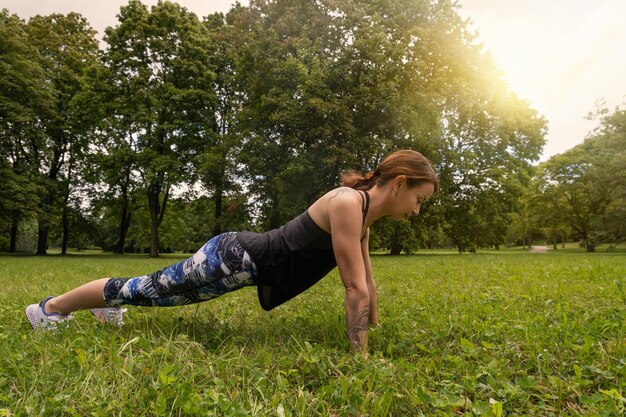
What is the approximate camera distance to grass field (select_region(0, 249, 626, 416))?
1978 millimetres

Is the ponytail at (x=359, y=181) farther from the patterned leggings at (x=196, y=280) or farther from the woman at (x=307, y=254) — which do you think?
the patterned leggings at (x=196, y=280)

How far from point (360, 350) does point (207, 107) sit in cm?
2692

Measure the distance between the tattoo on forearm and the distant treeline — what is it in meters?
17.8

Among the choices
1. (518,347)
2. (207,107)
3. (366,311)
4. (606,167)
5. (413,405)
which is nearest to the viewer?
(413,405)

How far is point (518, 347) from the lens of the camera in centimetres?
284

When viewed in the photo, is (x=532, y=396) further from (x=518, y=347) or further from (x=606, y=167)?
(x=606, y=167)

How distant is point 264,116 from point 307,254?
20.3 meters

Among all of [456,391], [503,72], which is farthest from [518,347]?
[503,72]

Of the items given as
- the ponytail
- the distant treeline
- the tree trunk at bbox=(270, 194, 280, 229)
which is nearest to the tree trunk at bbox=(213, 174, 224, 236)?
the distant treeline

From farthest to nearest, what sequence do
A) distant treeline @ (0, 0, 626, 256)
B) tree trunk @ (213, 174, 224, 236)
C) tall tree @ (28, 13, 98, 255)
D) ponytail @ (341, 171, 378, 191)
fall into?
tall tree @ (28, 13, 98, 255) < tree trunk @ (213, 174, 224, 236) < distant treeline @ (0, 0, 626, 256) < ponytail @ (341, 171, 378, 191)

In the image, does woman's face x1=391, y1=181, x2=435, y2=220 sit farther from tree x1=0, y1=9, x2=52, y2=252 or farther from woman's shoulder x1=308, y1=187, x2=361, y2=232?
tree x1=0, y1=9, x2=52, y2=252

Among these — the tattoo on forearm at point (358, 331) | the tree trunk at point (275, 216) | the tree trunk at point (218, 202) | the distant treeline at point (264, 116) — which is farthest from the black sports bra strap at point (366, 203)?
the tree trunk at point (218, 202)

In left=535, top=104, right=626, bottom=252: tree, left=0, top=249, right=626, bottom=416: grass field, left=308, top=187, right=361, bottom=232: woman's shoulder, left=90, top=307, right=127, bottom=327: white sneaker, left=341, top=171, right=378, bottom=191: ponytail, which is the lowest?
left=0, top=249, right=626, bottom=416: grass field

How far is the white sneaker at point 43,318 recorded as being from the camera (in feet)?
10.6
